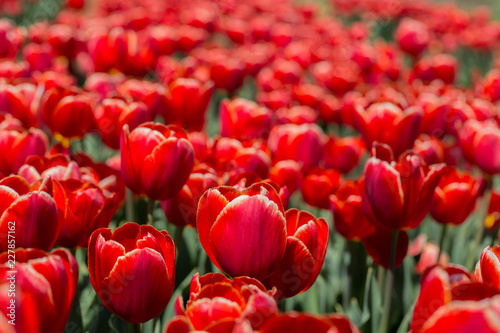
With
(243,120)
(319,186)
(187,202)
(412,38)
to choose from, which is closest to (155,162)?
(187,202)

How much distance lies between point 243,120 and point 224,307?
1.34 meters

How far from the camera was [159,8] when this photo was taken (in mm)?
5277

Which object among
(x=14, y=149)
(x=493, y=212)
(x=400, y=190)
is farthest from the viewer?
(x=493, y=212)

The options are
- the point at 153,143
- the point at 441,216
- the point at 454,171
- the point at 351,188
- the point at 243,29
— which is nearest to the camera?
the point at 153,143

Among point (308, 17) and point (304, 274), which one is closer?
point (304, 274)

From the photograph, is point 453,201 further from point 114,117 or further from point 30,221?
point 30,221

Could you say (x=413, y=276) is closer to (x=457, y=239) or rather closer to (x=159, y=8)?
(x=457, y=239)

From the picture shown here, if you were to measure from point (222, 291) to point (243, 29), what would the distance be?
3903 mm

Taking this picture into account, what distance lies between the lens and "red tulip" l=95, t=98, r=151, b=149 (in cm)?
158

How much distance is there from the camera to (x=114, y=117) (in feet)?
5.38

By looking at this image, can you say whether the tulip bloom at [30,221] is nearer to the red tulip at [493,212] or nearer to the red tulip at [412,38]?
the red tulip at [493,212]

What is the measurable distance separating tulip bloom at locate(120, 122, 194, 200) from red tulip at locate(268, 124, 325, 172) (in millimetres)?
630

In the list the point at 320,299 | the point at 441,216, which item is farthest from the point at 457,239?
the point at 320,299

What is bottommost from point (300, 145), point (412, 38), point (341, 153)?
point (412, 38)
